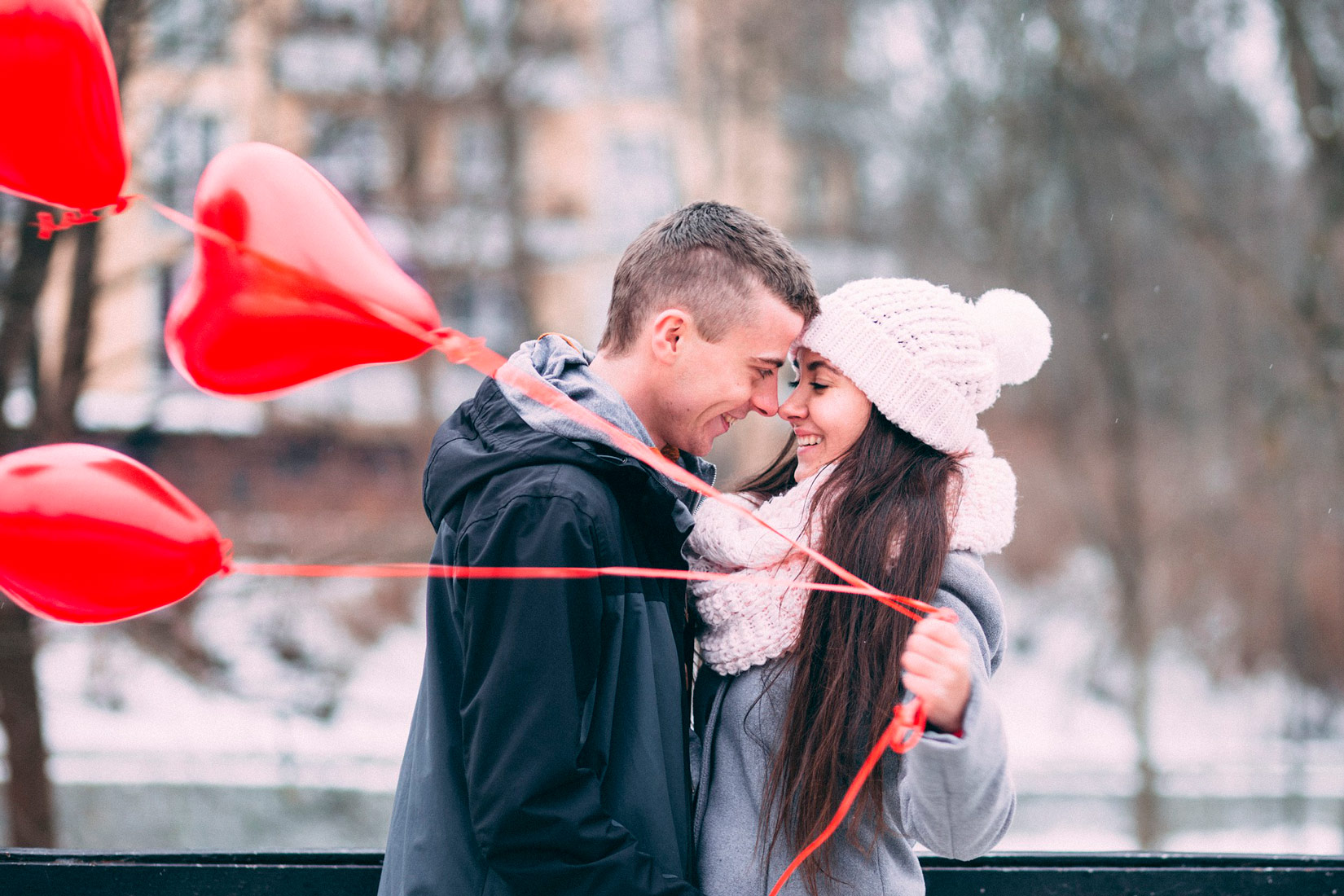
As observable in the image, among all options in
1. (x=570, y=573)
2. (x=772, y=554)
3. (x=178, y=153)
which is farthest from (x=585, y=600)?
(x=178, y=153)

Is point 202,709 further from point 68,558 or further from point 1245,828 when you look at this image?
point 1245,828

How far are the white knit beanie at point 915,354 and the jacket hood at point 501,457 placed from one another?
14.8 inches

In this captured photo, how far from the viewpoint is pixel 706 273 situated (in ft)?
5.52

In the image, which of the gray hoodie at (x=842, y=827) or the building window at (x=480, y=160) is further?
the building window at (x=480, y=160)

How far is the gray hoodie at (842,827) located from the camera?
147 cm

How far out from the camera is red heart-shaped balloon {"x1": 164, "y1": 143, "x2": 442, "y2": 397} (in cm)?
150

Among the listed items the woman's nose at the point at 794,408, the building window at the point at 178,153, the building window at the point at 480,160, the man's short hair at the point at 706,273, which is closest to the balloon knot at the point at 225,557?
the man's short hair at the point at 706,273

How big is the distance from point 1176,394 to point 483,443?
29.3ft

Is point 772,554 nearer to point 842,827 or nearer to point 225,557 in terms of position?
point 842,827

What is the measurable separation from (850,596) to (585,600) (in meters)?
0.45

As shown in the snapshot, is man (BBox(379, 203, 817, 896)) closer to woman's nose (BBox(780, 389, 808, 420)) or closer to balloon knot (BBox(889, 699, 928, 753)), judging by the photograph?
woman's nose (BBox(780, 389, 808, 420))

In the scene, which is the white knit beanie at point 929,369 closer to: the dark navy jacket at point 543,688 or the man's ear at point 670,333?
the man's ear at point 670,333

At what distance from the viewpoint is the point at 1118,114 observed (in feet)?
25.0

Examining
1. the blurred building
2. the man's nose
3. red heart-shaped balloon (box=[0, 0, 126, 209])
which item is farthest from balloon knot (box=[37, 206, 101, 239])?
the blurred building
